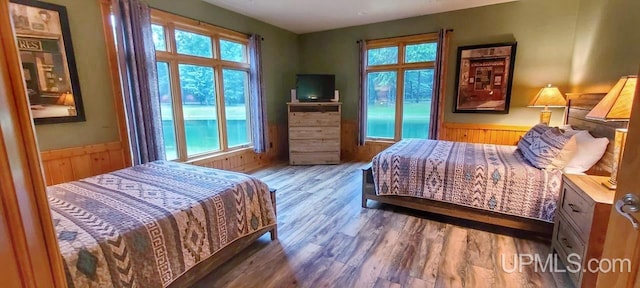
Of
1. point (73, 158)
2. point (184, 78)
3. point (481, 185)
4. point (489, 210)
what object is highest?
point (184, 78)

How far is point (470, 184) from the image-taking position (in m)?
2.55

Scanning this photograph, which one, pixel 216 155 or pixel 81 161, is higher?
pixel 81 161

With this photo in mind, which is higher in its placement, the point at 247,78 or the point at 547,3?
the point at 547,3

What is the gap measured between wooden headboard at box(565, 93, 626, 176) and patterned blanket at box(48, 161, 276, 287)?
2757mm

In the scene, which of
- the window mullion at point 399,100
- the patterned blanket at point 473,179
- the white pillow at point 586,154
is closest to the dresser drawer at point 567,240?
the patterned blanket at point 473,179

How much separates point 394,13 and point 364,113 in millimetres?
1772

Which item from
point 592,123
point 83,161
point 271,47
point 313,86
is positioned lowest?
point 83,161

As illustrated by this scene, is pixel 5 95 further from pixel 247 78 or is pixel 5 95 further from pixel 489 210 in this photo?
pixel 247 78

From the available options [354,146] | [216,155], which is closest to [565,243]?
[354,146]

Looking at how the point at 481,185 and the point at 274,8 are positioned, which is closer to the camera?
the point at 481,185

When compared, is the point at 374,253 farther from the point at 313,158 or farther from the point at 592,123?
the point at 313,158

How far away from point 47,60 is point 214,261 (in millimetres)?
2358

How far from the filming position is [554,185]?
2234 mm

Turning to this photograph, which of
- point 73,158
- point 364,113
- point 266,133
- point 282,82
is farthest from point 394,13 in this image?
point 73,158
